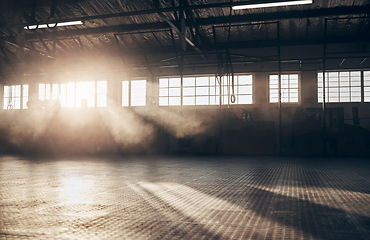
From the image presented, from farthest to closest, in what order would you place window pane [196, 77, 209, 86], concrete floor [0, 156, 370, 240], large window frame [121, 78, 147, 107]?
large window frame [121, 78, 147, 107], window pane [196, 77, 209, 86], concrete floor [0, 156, 370, 240]

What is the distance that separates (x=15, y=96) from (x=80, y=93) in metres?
4.74

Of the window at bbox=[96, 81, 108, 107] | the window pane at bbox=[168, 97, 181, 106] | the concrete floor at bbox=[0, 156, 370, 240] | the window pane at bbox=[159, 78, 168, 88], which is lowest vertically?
the concrete floor at bbox=[0, 156, 370, 240]

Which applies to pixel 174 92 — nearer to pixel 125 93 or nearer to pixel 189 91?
Answer: pixel 189 91

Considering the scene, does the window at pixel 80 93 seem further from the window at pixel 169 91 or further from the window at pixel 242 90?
the window at pixel 242 90

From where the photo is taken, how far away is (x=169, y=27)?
1466 centimetres

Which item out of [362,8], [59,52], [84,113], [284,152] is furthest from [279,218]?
[59,52]

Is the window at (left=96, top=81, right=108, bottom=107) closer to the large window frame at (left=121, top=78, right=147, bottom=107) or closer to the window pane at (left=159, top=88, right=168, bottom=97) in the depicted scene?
the large window frame at (left=121, top=78, right=147, bottom=107)

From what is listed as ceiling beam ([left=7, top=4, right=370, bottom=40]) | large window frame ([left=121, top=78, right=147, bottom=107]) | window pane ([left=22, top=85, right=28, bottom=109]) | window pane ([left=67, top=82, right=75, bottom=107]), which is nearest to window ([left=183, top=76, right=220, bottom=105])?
large window frame ([left=121, top=78, right=147, bottom=107])

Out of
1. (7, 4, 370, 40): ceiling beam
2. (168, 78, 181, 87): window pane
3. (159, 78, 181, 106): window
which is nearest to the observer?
(7, 4, 370, 40): ceiling beam

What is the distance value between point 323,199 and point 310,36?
14377 mm

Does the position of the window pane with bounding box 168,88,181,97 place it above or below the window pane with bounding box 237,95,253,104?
above

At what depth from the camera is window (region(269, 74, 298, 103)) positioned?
17672 millimetres

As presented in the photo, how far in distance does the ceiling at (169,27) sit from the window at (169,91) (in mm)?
1152

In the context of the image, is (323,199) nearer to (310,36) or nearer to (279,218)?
(279,218)
